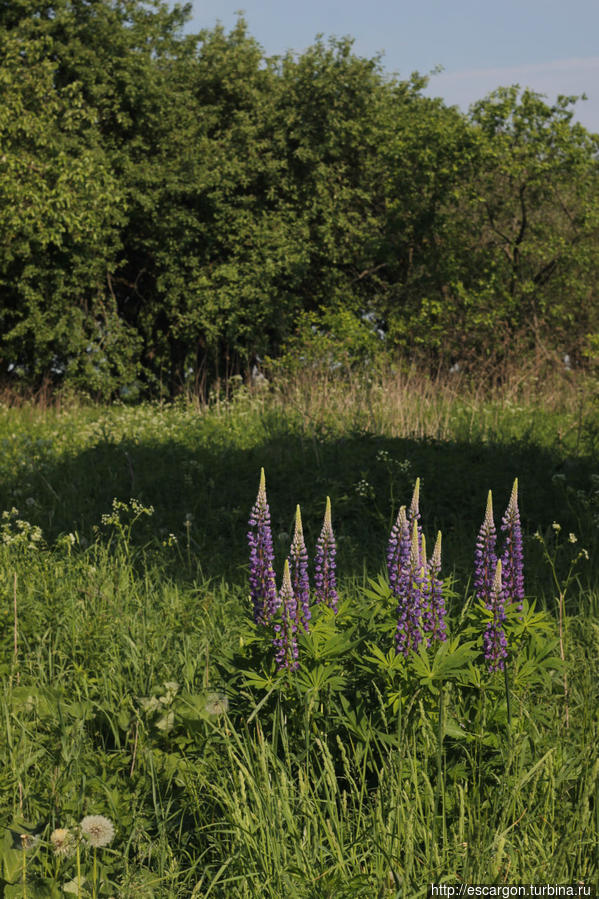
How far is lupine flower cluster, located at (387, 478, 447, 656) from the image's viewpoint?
2650 mm

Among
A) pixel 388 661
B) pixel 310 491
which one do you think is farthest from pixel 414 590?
pixel 310 491

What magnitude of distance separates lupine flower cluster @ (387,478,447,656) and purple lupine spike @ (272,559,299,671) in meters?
0.35

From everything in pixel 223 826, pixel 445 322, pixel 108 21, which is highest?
pixel 108 21

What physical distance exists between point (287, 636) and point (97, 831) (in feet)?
2.71

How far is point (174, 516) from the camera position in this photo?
7109 mm

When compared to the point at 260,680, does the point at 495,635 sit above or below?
above

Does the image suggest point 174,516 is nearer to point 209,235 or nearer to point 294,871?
point 294,871

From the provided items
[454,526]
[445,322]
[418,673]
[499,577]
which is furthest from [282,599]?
[445,322]

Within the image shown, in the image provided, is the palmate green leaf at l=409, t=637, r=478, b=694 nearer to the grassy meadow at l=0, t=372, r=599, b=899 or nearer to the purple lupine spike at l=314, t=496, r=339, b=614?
the grassy meadow at l=0, t=372, r=599, b=899

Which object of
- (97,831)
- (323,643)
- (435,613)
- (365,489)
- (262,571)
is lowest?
(97,831)

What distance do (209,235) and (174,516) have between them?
46.6ft

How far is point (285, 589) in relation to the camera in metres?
2.63

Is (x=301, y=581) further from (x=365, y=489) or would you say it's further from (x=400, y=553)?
(x=365, y=489)

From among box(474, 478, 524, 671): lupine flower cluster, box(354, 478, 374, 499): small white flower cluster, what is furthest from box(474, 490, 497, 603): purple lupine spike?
box(354, 478, 374, 499): small white flower cluster
